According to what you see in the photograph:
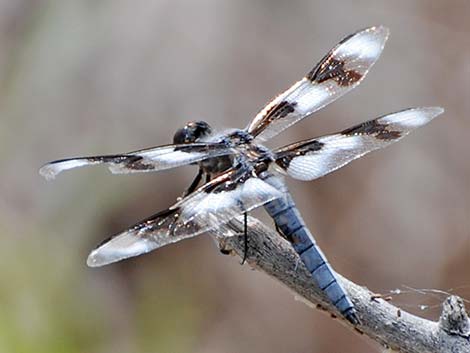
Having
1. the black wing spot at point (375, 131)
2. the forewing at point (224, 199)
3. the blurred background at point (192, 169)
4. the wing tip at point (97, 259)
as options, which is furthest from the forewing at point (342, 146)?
the blurred background at point (192, 169)

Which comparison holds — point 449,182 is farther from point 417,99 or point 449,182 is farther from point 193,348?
point 193,348

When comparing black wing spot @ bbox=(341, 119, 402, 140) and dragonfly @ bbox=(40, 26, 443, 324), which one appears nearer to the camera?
dragonfly @ bbox=(40, 26, 443, 324)

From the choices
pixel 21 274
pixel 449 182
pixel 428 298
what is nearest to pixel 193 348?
pixel 21 274

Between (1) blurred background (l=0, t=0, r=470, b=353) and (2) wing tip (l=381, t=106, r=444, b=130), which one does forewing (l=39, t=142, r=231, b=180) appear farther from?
(1) blurred background (l=0, t=0, r=470, b=353)

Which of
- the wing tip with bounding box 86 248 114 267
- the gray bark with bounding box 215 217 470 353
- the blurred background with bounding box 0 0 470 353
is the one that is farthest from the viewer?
the blurred background with bounding box 0 0 470 353

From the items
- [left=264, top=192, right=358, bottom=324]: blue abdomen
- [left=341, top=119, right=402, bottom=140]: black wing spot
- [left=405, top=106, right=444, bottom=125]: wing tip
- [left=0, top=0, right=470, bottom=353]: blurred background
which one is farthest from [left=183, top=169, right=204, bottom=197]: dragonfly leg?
[left=0, top=0, right=470, bottom=353]: blurred background

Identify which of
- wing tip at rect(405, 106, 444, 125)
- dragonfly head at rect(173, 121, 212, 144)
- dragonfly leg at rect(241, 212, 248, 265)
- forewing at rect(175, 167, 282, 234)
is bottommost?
dragonfly leg at rect(241, 212, 248, 265)

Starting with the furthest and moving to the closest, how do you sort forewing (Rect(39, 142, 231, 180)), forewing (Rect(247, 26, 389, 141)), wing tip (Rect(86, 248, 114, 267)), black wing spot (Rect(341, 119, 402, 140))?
1. forewing (Rect(247, 26, 389, 141))
2. black wing spot (Rect(341, 119, 402, 140))
3. forewing (Rect(39, 142, 231, 180))
4. wing tip (Rect(86, 248, 114, 267))

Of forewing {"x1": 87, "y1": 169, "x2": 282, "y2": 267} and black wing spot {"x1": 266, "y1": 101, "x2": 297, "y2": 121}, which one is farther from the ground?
black wing spot {"x1": 266, "y1": 101, "x2": 297, "y2": 121}
